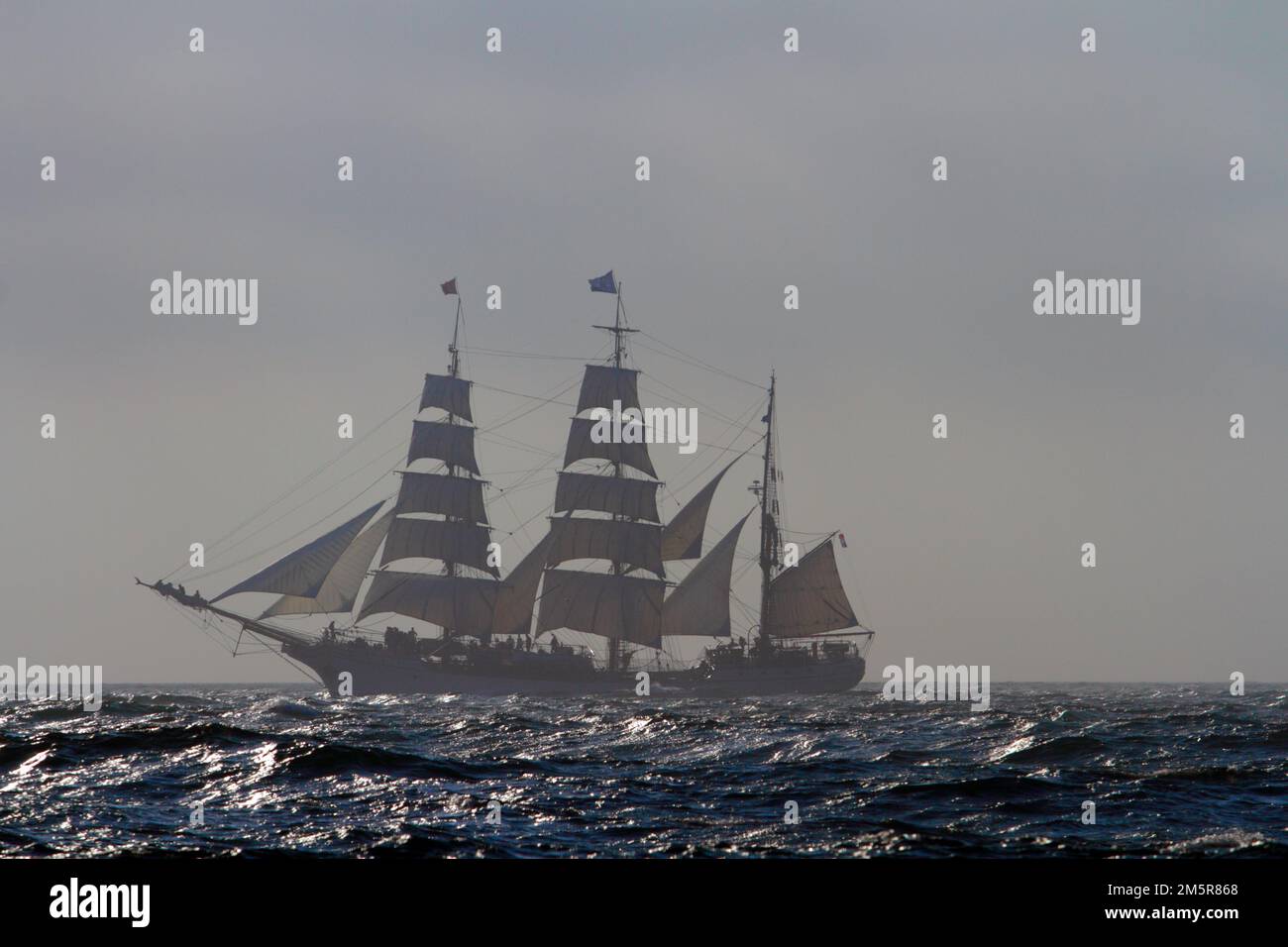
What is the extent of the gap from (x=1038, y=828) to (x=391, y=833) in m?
10.1

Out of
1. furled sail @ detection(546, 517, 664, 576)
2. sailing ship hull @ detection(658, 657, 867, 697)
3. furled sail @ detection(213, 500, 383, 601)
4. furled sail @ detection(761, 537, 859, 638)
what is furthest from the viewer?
furled sail @ detection(546, 517, 664, 576)

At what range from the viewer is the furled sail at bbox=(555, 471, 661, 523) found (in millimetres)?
140875

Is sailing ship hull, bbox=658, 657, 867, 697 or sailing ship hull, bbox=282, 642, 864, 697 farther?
sailing ship hull, bbox=282, 642, 864, 697

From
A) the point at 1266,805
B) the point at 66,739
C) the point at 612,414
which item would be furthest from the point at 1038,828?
the point at 612,414

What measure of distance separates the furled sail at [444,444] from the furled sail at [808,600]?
3429 cm

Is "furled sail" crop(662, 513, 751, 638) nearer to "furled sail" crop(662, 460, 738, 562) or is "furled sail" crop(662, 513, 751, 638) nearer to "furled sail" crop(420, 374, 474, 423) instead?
"furled sail" crop(662, 460, 738, 562)

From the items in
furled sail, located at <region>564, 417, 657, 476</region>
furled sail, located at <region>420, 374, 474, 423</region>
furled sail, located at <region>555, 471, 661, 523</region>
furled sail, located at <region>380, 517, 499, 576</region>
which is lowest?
furled sail, located at <region>380, 517, 499, 576</region>

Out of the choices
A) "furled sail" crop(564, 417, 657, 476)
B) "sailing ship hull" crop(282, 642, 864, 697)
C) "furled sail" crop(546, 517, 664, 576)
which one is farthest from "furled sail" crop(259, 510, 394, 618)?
"furled sail" crop(564, 417, 657, 476)

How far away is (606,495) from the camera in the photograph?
141 meters

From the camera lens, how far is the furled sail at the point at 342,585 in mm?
122812

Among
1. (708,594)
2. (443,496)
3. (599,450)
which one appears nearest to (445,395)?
(443,496)

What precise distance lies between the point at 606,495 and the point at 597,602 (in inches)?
433

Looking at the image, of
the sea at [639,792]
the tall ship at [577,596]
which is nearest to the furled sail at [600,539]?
the tall ship at [577,596]

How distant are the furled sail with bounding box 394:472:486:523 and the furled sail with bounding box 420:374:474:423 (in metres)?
7.07
